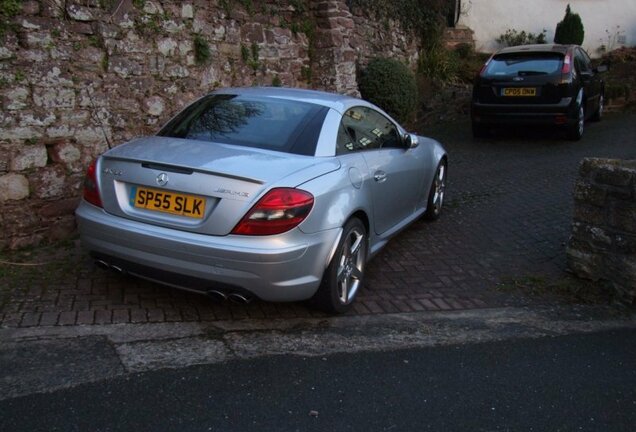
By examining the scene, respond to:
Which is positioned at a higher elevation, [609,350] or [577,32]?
[577,32]

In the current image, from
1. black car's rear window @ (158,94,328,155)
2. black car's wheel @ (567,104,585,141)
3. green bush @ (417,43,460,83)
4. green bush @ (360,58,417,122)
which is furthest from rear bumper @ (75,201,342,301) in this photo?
green bush @ (417,43,460,83)


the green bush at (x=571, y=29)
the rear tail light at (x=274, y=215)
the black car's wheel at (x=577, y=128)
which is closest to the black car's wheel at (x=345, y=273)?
the rear tail light at (x=274, y=215)

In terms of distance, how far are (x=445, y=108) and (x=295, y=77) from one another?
17.8ft

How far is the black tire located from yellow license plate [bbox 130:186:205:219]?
28.2ft

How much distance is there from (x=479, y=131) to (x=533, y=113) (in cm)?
127

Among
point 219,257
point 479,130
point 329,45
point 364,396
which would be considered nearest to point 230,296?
point 219,257

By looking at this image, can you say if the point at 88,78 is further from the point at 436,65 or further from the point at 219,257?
the point at 436,65

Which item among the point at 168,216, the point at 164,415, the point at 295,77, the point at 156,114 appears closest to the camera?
the point at 164,415

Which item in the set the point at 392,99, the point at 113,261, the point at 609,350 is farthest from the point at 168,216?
the point at 392,99

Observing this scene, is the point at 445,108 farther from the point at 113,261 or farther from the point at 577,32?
the point at 113,261

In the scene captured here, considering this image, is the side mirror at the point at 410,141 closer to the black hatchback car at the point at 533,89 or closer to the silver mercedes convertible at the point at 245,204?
the silver mercedes convertible at the point at 245,204

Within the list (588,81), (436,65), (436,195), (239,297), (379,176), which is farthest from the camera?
(436,65)

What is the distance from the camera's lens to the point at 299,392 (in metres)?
3.42

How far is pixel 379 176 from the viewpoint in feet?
16.4
